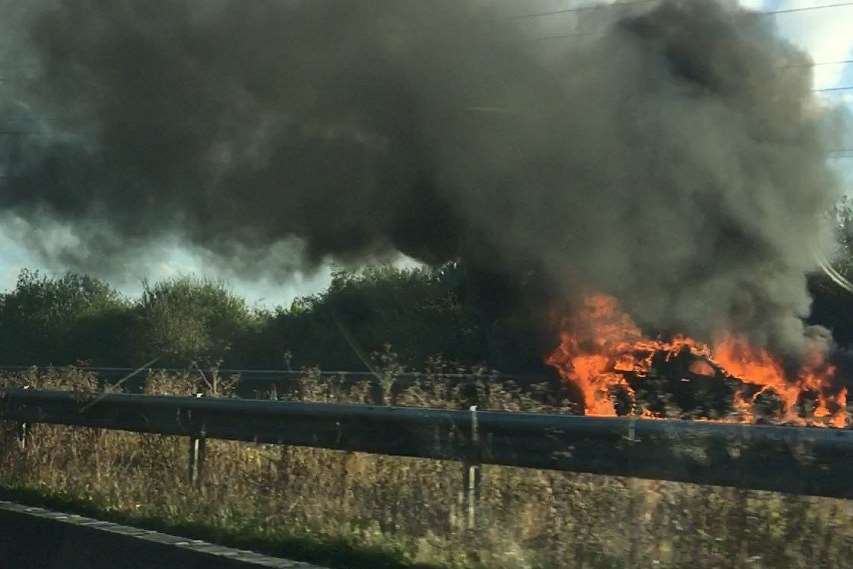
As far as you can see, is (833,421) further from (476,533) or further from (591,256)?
(591,256)

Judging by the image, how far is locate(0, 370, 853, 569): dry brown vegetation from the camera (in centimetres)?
532

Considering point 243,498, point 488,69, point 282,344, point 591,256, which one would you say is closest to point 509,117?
point 488,69

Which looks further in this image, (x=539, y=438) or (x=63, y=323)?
(x=63, y=323)

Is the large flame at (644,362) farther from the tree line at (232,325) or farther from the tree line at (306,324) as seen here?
the tree line at (232,325)

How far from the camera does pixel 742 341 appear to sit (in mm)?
13258

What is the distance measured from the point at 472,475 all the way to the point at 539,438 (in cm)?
56

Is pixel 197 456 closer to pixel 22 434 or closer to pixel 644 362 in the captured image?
pixel 22 434

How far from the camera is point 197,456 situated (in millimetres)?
8227

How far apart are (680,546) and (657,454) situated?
0.44 m

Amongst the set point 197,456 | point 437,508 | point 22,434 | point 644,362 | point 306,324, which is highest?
point 306,324

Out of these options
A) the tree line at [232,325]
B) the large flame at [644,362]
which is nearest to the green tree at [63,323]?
the tree line at [232,325]

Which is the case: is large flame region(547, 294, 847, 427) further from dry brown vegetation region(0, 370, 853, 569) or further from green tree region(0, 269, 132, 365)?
green tree region(0, 269, 132, 365)

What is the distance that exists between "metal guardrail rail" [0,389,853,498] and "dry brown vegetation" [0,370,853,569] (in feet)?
0.56

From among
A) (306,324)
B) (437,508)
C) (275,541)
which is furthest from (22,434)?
(306,324)
